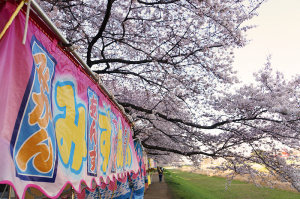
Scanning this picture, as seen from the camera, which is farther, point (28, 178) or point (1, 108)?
point (28, 178)

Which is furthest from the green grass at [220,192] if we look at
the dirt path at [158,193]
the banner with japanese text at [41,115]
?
the banner with japanese text at [41,115]

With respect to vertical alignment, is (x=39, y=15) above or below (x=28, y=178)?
above

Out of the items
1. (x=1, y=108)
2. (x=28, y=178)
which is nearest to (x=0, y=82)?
(x=1, y=108)

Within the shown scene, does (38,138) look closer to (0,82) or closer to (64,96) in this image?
(0,82)

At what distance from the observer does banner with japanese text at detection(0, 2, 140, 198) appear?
1.29 m

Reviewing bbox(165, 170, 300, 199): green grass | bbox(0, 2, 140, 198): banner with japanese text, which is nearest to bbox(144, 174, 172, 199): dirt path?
bbox(165, 170, 300, 199): green grass

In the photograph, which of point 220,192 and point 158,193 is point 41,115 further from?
point 220,192

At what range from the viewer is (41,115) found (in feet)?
5.08

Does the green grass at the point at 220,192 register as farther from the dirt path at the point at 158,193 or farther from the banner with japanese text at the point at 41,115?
the banner with japanese text at the point at 41,115

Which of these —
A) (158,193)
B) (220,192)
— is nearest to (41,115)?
(158,193)

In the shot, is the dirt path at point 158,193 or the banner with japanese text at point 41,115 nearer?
the banner with japanese text at point 41,115

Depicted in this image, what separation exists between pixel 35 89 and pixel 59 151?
510mm

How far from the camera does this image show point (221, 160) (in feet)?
33.4

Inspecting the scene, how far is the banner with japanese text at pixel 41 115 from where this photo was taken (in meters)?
1.29
